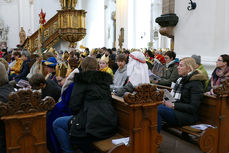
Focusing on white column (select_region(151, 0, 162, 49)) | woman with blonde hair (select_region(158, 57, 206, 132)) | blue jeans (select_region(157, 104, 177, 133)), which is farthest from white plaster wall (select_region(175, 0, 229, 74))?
white column (select_region(151, 0, 162, 49))

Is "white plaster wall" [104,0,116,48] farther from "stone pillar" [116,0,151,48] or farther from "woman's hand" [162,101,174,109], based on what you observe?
"woman's hand" [162,101,174,109]

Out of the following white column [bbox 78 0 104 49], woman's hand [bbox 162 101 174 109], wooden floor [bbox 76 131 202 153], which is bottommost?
wooden floor [bbox 76 131 202 153]

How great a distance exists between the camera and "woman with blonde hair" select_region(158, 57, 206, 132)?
3.51 m

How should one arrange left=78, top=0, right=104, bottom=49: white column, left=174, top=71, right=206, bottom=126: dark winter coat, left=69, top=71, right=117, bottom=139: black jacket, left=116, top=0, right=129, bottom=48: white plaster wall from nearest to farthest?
left=69, top=71, right=117, bottom=139: black jacket, left=174, top=71, right=206, bottom=126: dark winter coat, left=78, top=0, right=104, bottom=49: white column, left=116, top=0, right=129, bottom=48: white plaster wall

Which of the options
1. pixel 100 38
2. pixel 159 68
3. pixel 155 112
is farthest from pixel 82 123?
pixel 100 38

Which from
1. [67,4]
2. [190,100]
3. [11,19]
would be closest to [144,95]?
[190,100]

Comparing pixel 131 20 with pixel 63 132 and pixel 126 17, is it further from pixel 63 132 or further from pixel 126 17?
pixel 63 132

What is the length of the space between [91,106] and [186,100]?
161 centimetres

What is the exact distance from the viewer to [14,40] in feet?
69.2

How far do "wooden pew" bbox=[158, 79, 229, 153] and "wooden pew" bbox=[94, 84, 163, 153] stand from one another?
2.35ft

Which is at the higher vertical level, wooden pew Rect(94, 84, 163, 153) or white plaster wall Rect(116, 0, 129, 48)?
white plaster wall Rect(116, 0, 129, 48)

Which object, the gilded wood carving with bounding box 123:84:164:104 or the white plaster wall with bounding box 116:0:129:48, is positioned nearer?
the gilded wood carving with bounding box 123:84:164:104

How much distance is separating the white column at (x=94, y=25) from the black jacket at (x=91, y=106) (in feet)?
50.9

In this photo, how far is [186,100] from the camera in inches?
143
